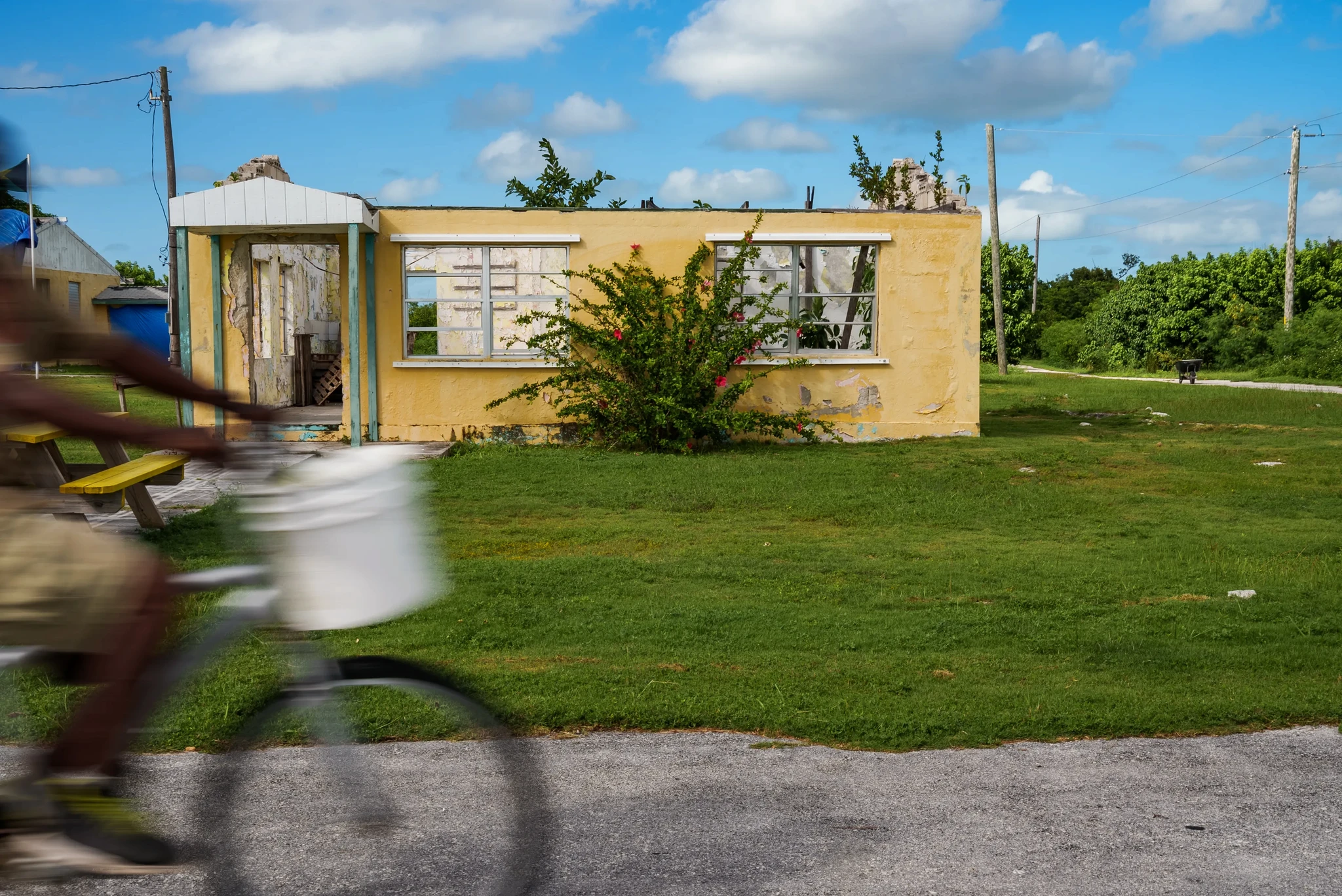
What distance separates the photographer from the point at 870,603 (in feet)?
20.6

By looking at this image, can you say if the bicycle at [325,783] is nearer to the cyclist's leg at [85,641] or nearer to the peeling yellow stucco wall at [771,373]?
the cyclist's leg at [85,641]

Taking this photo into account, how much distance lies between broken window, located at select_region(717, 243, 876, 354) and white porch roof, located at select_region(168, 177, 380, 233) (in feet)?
16.4

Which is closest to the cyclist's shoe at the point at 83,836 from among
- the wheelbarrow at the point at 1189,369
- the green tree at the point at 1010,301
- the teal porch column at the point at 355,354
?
the teal porch column at the point at 355,354

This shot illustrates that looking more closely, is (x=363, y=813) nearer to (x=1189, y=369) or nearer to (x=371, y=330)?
(x=371, y=330)

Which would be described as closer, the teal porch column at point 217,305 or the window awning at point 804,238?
the teal porch column at point 217,305

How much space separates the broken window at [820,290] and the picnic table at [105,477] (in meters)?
8.90

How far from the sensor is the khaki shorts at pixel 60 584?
205 cm

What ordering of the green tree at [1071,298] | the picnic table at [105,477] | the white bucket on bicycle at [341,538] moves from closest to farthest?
1. the white bucket on bicycle at [341,538]
2. the picnic table at [105,477]
3. the green tree at [1071,298]

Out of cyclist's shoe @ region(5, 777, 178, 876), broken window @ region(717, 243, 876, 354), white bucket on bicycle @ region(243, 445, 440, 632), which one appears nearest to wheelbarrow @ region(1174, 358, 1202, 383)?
broken window @ region(717, 243, 876, 354)

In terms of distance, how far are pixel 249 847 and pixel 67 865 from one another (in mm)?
657

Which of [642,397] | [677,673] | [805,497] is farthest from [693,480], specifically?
[677,673]

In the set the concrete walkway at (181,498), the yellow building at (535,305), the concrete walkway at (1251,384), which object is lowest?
the concrete walkway at (181,498)

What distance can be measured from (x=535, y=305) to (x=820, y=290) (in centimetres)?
389

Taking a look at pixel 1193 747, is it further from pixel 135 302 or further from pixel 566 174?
pixel 135 302
